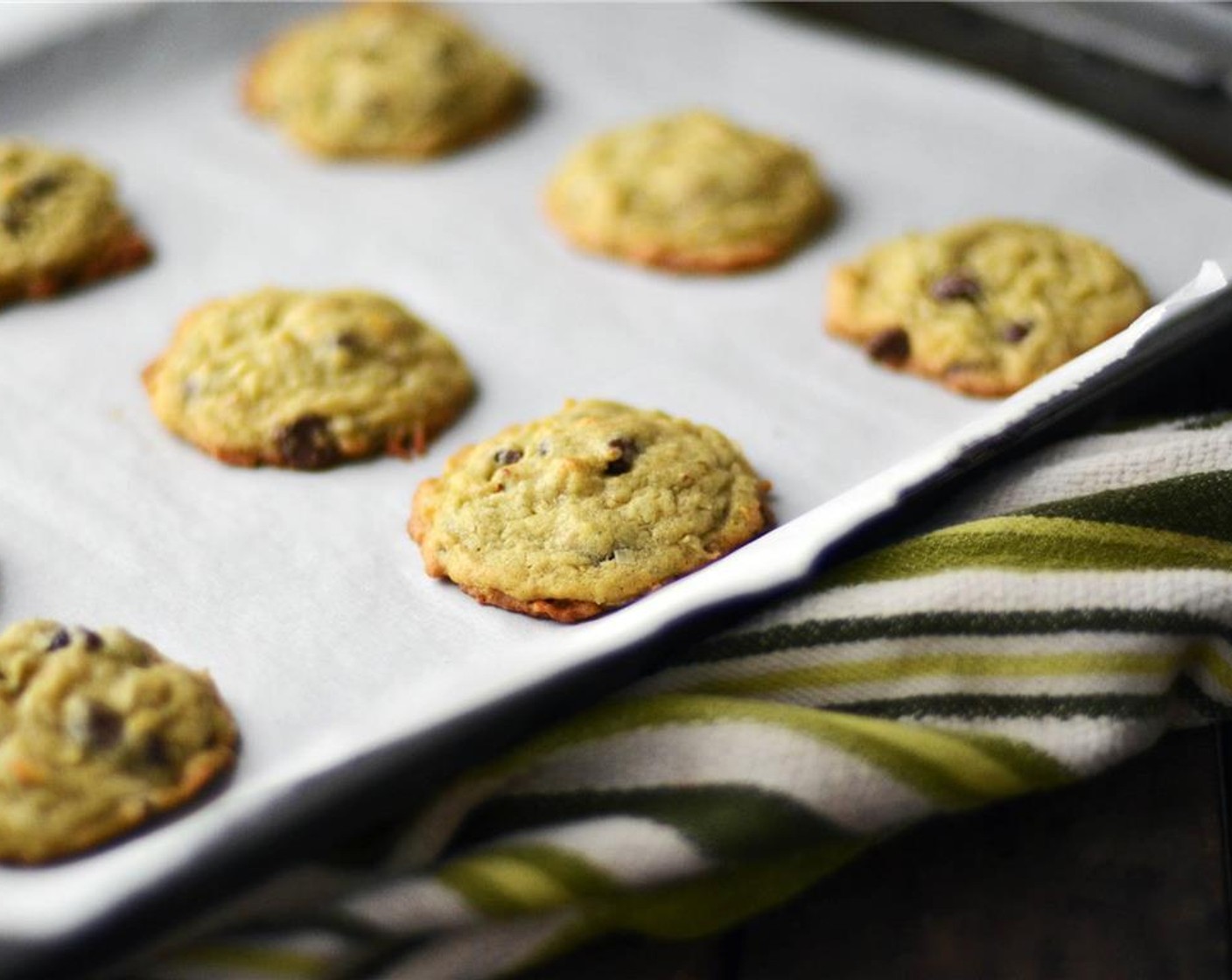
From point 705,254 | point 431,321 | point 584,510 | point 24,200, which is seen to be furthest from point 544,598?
point 24,200

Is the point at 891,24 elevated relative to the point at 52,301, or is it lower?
→ elevated

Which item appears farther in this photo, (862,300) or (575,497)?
(862,300)

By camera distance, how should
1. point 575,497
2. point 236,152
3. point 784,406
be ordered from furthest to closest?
point 236,152 < point 784,406 < point 575,497

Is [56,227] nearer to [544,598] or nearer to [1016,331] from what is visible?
[544,598]

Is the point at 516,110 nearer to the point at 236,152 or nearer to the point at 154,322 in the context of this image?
the point at 236,152

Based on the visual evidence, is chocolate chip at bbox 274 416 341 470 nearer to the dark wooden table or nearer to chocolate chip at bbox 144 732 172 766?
chocolate chip at bbox 144 732 172 766

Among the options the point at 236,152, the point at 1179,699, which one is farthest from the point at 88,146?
the point at 1179,699
